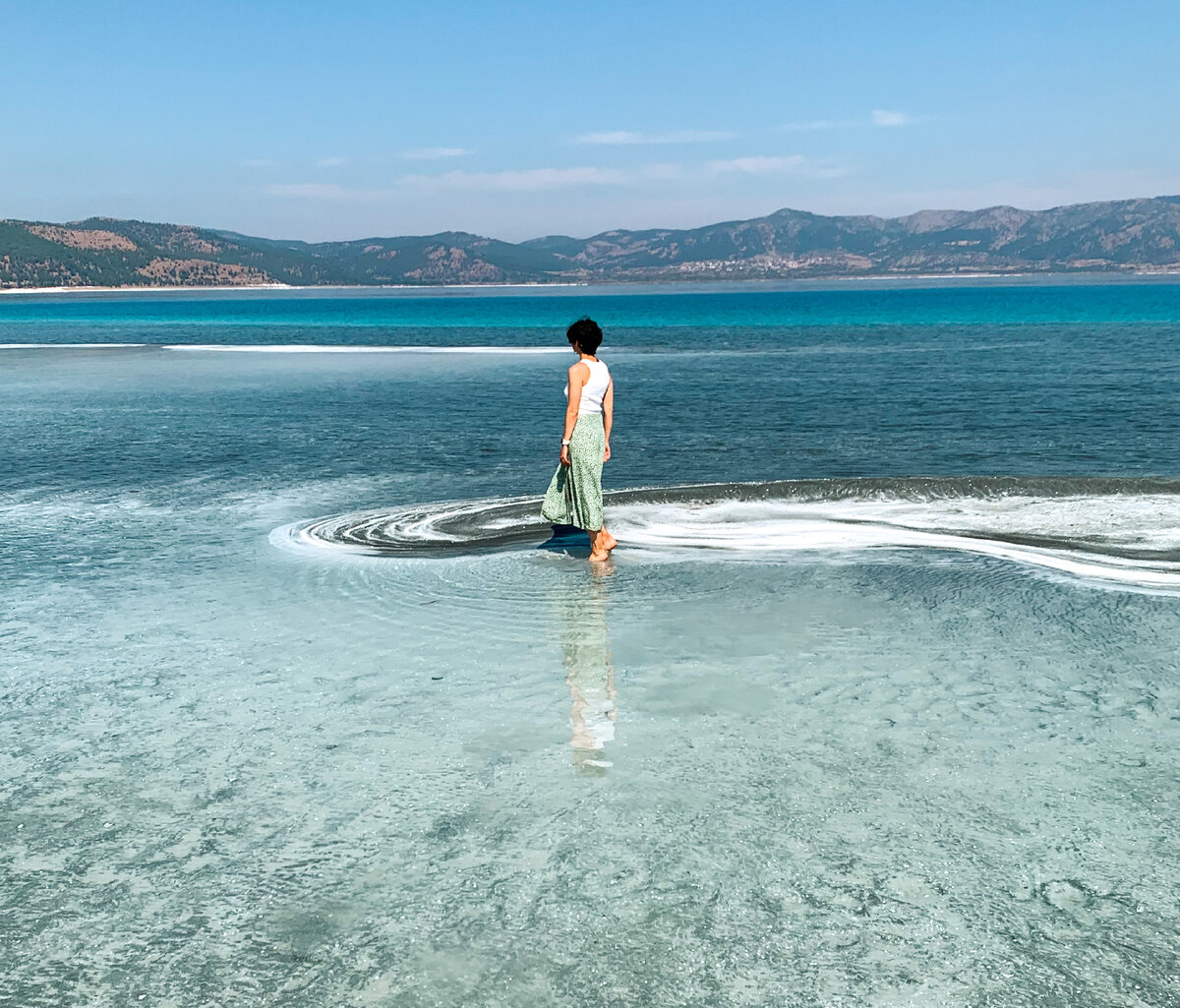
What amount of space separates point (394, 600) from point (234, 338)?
2261 inches

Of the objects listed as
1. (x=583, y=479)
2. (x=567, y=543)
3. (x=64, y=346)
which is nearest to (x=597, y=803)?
(x=583, y=479)

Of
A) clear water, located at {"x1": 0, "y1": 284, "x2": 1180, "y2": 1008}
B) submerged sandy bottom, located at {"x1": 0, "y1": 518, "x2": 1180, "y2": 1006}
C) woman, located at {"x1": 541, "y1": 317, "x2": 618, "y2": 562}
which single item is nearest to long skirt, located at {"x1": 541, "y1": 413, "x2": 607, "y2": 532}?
woman, located at {"x1": 541, "y1": 317, "x2": 618, "y2": 562}

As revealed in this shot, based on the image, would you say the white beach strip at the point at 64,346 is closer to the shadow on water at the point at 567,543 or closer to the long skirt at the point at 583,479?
the shadow on water at the point at 567,543

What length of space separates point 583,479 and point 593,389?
2.59ft

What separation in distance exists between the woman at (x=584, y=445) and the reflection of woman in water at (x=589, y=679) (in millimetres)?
1135

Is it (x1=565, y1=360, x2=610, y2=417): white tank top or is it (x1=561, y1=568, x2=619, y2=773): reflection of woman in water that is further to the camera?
(x1=565, y1=360, x2=610, y2=417): white tank top

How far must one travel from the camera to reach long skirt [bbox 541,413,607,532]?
33.8 feet

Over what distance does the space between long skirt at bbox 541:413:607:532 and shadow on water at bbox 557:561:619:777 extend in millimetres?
595

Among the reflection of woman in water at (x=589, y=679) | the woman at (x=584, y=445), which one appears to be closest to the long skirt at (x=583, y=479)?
the woman at (x=584, y=445)

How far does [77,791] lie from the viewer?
18.4 feet

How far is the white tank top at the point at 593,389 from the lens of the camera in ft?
33.6

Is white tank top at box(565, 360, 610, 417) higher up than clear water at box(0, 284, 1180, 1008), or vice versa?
white tank top at box(565, 360, 610, 417)

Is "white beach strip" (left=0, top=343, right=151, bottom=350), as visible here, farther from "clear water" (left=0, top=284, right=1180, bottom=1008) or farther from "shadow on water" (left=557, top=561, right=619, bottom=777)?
"shadow on water" (left=557, top=561, right=619, bottom=777)

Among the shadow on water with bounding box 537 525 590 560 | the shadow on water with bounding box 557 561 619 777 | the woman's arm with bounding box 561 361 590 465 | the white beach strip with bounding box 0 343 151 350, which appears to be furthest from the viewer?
the white beach strip with bounding box 0 343 151 350
